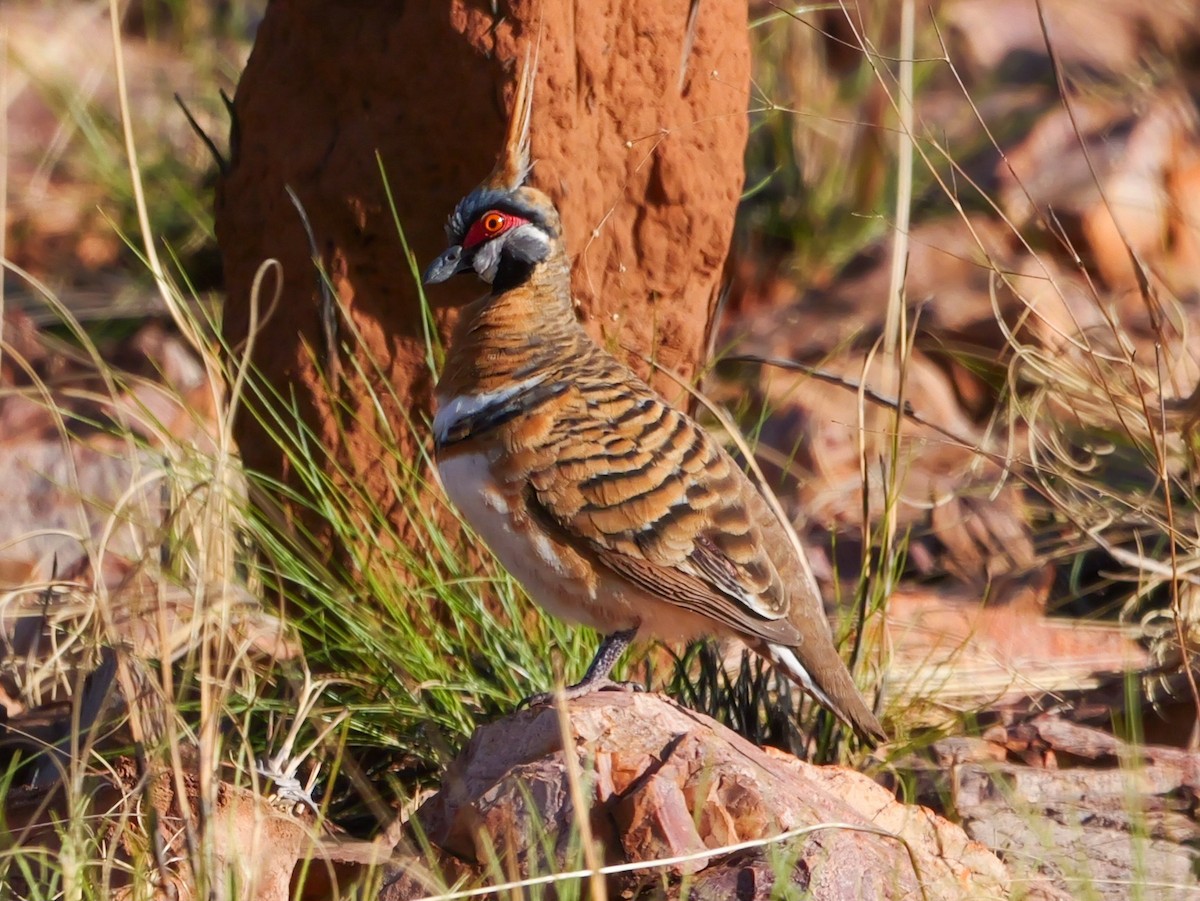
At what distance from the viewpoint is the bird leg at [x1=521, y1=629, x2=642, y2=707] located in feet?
11.8

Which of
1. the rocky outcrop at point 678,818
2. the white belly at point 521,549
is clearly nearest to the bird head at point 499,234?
the white belly at point 521,549

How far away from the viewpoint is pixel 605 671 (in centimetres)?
370

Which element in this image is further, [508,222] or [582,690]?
[508,222]

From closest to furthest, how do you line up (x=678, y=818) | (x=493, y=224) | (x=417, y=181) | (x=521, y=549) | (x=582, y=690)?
1. (x=678, y=818)
2. (x=582, y=690)
3. (x=521, y=549)
4. (x=493, y=224)
5. (x=417, y=181)

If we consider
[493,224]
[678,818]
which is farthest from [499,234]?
[678,818]

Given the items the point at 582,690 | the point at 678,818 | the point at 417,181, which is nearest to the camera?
the point at 678,818

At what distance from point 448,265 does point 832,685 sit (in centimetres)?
140

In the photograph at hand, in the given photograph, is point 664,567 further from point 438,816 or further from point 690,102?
point 690,102

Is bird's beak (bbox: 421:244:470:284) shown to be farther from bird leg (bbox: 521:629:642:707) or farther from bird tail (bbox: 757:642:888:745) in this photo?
bird tail (bbox: 757:642:888:745)

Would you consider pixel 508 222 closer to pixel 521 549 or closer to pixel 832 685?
pixel 521 549

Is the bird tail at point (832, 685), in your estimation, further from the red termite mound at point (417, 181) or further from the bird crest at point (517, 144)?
the bird crest at point (517, 144)

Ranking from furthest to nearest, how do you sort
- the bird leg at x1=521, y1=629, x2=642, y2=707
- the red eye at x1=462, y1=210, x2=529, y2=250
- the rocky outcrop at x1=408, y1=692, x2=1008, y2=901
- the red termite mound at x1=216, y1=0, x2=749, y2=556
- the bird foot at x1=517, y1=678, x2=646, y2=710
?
1. the red termite mound at x1=216, y1=0, x2=749, y2=556
2. the red eye at x1=462, y1=210, x2=529, y2=250
3. the bird leg at x1=521, y1=629, x2=642, y2=707
4. the bird foot at x1=517, y1=678, x2=646, y2=710
5. the rocky outcrop at x1=408, y1=692, x2=1008, y2=901

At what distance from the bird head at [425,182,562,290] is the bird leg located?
0.95 metres

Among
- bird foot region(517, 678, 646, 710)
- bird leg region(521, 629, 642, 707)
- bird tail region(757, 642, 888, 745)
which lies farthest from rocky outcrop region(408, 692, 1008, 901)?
bird tail region(757, 642, 888, 745)
